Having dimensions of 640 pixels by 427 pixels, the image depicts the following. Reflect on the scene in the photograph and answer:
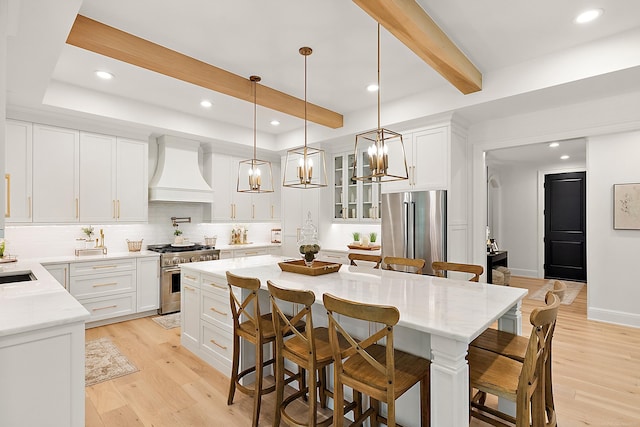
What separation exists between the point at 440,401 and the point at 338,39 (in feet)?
9.21

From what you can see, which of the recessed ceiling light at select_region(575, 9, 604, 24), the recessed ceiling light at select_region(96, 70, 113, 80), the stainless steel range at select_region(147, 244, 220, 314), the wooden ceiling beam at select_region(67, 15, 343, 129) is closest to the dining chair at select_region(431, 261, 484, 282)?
the recessed ceiling light at select_region(575, 9, 604, 24)

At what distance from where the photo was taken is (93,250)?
14.7 feet

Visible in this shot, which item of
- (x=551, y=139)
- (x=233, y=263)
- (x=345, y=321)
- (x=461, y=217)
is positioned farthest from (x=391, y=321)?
(x=551, y=139)

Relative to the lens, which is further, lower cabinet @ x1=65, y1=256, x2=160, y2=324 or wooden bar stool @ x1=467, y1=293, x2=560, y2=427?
lower cabinet @ x1=65, y1=256, x2=160, y2=324

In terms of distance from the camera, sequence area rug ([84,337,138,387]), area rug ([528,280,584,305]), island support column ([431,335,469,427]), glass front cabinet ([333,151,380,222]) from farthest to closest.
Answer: area rug ([528,280,584,305]), glass front cabinet ([333,151,380,222]), area rug ([84,337,138,387]), island support column ([431,335,469,427])

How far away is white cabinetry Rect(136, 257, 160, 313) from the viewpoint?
4.58 m

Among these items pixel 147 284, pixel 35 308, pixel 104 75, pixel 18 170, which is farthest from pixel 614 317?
pixel 18 170

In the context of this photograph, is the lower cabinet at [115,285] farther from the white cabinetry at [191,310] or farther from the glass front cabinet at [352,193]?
the glass front cabinet at [352,193]

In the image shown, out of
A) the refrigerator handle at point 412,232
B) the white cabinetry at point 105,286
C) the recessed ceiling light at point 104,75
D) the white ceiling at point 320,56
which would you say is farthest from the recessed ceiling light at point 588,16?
the white cabinetry at point 105,286

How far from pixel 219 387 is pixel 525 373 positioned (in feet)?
7.30

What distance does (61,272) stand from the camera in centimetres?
400

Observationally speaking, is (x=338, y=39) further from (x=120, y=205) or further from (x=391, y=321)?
(x=120, y=205)

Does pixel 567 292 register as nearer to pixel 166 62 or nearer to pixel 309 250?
pixel 309 250

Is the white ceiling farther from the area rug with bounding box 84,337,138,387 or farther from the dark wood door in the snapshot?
the dark wood door
